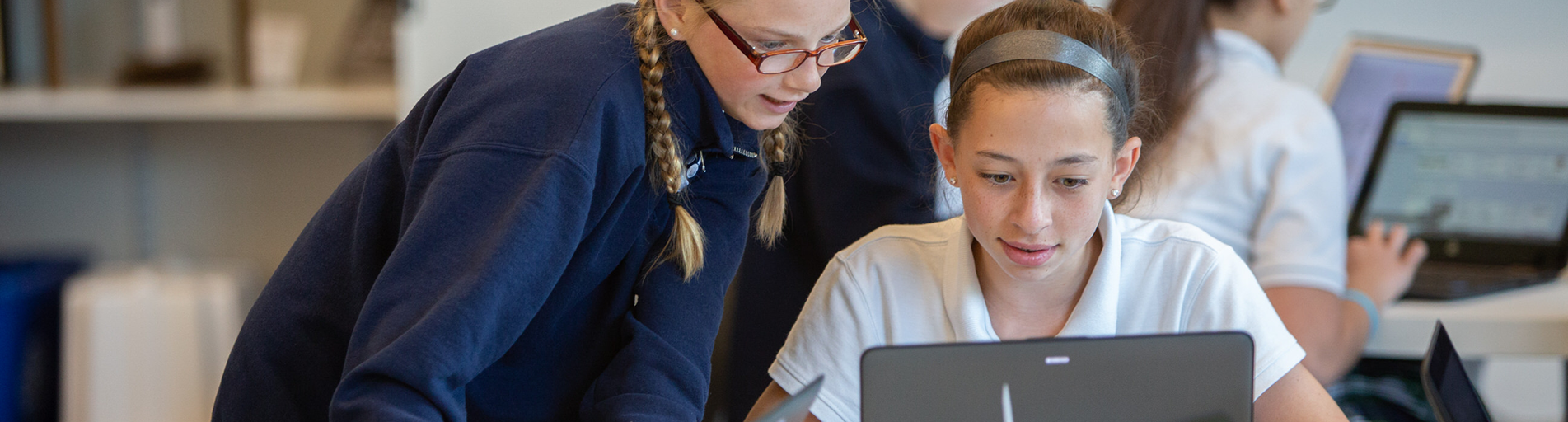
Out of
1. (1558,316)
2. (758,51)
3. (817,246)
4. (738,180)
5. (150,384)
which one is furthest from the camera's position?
(150,384)

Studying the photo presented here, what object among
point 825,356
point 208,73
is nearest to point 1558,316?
point 825,356

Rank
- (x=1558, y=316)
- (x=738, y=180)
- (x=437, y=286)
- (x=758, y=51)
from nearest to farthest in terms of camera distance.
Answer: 1. (x=437, y=286)
2. (x=758, y=51)
3. (x=738, y=180)
4. (x=1558, y=316)

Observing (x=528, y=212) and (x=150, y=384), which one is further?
(x=150, y=384)

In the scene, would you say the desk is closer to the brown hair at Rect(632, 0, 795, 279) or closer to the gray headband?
the gray headband

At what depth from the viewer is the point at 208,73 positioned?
2.08 metres

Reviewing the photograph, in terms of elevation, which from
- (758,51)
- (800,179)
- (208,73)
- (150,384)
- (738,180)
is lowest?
(150,384)

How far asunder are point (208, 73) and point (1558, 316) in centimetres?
226

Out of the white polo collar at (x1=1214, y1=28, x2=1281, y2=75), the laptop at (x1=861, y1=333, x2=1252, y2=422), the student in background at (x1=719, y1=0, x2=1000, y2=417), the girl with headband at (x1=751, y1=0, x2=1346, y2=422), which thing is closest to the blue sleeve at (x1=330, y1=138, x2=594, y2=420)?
the laptop at (x1=861, y1=333, x2=1252, y2=422)

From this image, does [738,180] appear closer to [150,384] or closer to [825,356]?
[825,356]

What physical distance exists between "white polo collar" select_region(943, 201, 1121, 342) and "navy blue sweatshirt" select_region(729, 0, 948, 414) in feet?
0.82

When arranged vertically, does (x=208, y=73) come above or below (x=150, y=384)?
above

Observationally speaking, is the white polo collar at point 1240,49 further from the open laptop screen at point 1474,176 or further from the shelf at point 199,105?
the shelf at point 199,105

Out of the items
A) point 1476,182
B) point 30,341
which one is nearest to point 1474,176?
point 1476,182

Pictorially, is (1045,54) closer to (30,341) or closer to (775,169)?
(775,169)
